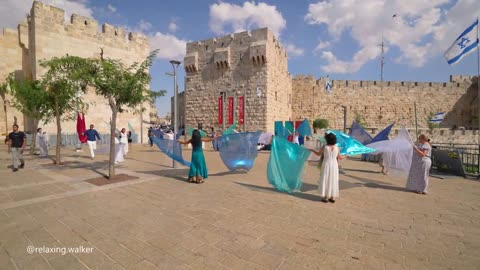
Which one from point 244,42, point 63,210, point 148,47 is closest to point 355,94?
point 244,42

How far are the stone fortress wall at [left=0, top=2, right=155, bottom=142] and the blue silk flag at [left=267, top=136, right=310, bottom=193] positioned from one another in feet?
52.8

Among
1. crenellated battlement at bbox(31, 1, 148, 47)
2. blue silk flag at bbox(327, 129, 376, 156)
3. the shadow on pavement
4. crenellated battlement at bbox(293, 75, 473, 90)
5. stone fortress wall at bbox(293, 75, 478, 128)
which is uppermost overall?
crenellated battlement at bbox(31, 1, 148, 47)

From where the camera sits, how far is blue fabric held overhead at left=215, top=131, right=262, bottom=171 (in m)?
7.71

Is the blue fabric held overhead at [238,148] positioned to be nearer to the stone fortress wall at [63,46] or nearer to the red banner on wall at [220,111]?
the red banner on wall at [220,111]

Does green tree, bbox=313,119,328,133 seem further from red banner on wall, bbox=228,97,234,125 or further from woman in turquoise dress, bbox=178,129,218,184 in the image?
woman in turquoise dress, bbox=178,129,218,184

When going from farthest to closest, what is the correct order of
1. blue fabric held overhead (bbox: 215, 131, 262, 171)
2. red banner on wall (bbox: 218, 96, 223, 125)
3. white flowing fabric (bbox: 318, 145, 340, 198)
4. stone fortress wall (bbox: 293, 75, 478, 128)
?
stone fortress wall (bbox: 293, 75, 478, 128), red banner on wall (bbox: 218, 96, 223, 125), blue fabric held overhead (bbox: 215, 131, 262, 171), white flowing fabric (bbox: 318, 145, 340, 198)

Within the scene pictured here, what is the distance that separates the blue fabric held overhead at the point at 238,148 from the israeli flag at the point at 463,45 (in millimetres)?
10154

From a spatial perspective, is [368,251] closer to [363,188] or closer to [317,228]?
[317,228]

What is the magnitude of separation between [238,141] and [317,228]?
451cm

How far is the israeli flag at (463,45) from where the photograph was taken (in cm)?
977

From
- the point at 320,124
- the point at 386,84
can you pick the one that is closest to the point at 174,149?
the point at 320,124

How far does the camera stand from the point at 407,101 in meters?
29.1

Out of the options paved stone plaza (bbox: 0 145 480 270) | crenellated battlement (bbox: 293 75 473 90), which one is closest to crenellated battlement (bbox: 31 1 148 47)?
paved stone plaza (bbox: 0 145 480 270)

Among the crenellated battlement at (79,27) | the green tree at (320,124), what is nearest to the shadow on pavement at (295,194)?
the crenellated battlement at (79,27)
